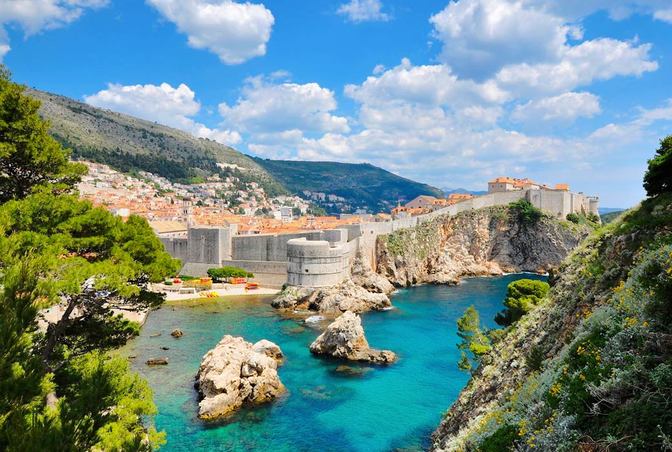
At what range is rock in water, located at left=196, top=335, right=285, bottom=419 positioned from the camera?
1403 cm

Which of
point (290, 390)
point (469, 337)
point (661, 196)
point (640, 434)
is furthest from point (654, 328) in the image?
point (290, 390)

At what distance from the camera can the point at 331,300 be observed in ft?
95.8

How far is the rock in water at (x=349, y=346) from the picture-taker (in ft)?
63.6

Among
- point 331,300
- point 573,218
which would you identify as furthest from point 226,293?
point 573,218

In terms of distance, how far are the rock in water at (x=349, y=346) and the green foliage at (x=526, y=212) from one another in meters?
35.5

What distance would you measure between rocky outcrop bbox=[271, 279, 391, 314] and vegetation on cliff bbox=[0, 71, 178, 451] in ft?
62.1

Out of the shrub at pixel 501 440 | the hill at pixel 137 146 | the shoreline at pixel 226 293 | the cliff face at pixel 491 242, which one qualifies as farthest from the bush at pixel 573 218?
the hill at pixel 137 146

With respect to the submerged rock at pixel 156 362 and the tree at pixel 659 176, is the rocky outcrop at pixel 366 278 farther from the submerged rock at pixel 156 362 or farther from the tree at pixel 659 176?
the tree at pixel 659 176

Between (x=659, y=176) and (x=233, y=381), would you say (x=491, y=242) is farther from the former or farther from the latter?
(x=659, y=176)

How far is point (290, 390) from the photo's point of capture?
1611 centimetres

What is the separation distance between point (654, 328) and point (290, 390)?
45.9 feet

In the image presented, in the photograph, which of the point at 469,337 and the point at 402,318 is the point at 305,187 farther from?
the point at 469,337

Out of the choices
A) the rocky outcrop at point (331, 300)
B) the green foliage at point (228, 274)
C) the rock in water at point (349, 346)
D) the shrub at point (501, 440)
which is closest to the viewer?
the shrub at point (501, 440)

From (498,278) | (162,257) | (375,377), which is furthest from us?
(498,278)
